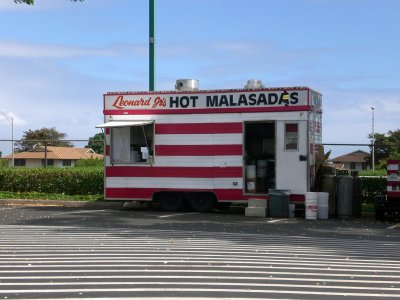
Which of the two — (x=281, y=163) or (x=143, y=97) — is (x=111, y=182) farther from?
(x=281, y=163)

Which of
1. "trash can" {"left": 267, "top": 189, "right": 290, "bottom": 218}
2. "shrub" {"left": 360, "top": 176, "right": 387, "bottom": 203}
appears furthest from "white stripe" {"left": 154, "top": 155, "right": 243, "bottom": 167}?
"shrub" {"left": 360, "top": 176, "right": 387, "bottom": 203}

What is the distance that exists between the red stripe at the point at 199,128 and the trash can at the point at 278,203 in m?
2.03

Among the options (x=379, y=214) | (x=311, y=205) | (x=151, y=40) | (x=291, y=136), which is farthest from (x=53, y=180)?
(x=379, y=214)

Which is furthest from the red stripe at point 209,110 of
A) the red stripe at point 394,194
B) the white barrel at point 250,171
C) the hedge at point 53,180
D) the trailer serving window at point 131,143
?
the hedge at point 53,180

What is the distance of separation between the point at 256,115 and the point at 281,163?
1.52 metres

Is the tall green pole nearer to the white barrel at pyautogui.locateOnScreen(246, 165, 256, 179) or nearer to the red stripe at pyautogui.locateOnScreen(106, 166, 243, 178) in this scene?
the red stripe at pyautogui.locateOnScreen(106, 166, 243, 178)

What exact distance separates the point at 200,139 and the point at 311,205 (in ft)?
12.1

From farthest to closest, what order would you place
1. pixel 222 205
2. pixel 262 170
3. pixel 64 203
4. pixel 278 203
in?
pixel 64 203, pixel 222 205, pixel 262 170, pixel 278 203

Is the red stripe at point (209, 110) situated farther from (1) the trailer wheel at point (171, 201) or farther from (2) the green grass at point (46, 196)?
(2) the green grass at point (46, 196)

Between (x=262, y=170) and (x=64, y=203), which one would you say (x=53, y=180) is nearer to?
(x=64, y=203)

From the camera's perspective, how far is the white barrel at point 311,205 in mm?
15984

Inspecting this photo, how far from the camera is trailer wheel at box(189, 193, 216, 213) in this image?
57.4ft

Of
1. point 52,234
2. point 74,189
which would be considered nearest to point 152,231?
point 52,234

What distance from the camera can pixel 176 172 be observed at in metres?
17.5
